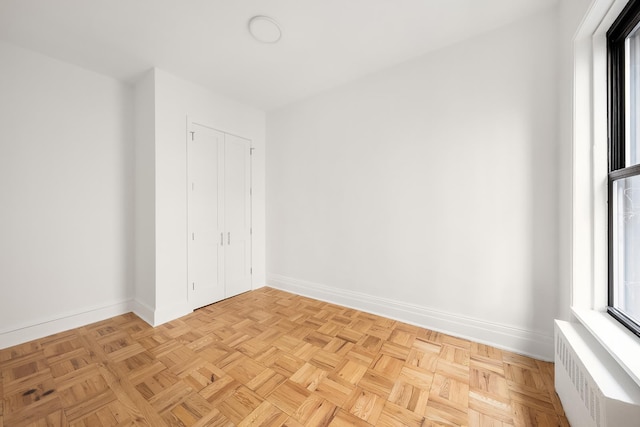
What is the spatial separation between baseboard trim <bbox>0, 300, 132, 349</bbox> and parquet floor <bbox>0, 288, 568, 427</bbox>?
94mm

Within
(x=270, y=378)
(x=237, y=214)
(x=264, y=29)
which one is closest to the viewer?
(x=270, y=378)

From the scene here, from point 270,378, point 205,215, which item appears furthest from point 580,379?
point 205,215

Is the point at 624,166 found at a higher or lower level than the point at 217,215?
higher

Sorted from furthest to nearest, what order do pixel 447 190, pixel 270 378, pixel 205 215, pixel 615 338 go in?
pixel 205 215, pixel 447 190, pixel 270 378, pixel 615 338

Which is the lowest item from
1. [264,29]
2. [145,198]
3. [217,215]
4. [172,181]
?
[217,215]

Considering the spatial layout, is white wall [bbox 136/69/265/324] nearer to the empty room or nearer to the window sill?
the empty room

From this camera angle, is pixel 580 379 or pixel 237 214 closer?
pixel 580 379

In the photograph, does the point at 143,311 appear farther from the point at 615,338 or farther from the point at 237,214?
the point at 615,338

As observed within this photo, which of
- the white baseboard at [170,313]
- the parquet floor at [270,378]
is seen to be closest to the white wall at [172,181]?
the white baseboard at [170,313]

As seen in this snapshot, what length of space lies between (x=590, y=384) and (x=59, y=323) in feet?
13.4

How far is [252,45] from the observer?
7.73ft

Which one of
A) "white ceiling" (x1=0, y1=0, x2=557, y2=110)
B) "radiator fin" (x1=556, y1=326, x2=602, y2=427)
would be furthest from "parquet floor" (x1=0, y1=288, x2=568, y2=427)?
"white ceiling" (x1=0, y1=0, x2=557, y2=110)

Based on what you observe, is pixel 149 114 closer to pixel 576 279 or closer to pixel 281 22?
pixel 281 22

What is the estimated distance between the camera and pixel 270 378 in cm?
A: 178
